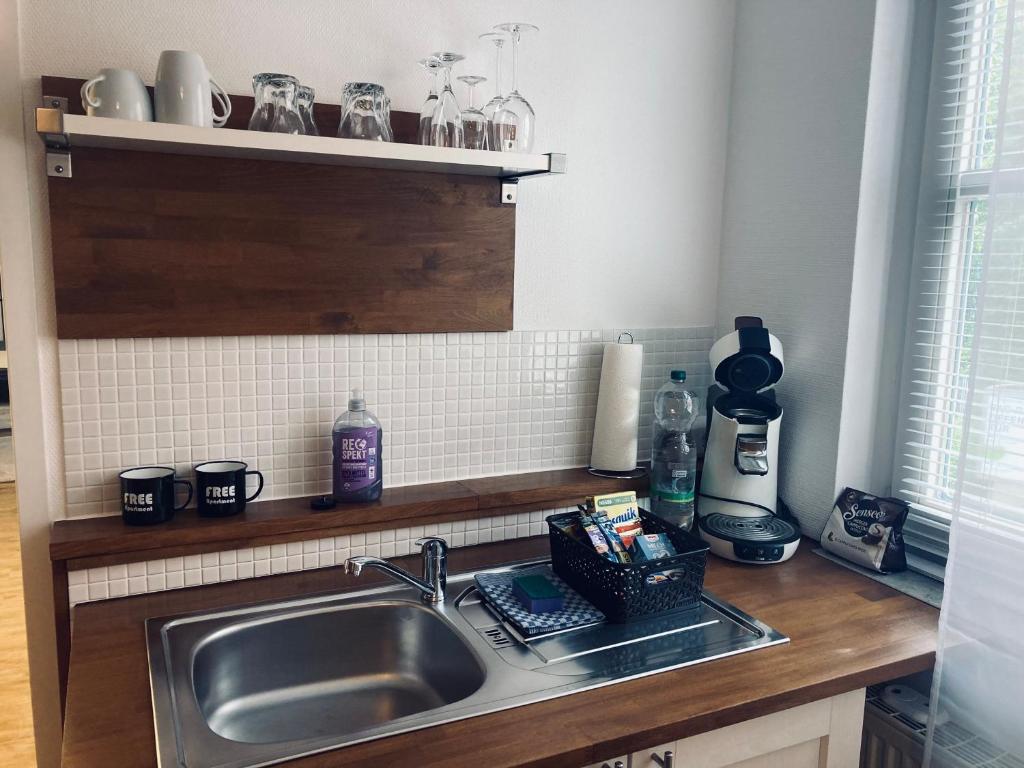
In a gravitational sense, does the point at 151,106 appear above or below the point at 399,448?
above

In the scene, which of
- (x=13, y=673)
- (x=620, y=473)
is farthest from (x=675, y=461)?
(x=13, y=673)

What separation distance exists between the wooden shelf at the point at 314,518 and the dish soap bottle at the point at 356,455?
0.10 feet

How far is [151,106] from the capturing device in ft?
4.78

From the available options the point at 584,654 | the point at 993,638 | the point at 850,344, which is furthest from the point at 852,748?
the point at 850,344

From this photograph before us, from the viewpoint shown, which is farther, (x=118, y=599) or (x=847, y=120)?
(x=847, y=120)

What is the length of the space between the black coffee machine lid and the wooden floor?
197 cm

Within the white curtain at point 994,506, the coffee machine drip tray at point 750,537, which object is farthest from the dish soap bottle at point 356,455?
the white curtain at point 994,506

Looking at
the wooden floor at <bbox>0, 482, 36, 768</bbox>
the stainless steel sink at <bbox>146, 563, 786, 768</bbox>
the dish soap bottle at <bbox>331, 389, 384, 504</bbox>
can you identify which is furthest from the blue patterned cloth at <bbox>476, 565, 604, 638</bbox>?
the wooden floor at <bbox>0, 482, 36, 768</bbox>

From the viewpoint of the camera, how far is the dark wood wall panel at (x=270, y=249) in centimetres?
153

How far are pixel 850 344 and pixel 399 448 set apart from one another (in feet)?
3.42

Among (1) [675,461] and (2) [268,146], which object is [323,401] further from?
(1) [675,461]

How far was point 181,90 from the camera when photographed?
1.37 m

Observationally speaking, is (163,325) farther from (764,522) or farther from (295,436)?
(764,522)

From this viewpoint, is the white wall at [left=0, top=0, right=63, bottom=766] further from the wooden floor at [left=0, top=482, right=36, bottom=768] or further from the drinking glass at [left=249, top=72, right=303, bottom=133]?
the wooden floor at [left=0, top=482, right=36, bottom=768]
